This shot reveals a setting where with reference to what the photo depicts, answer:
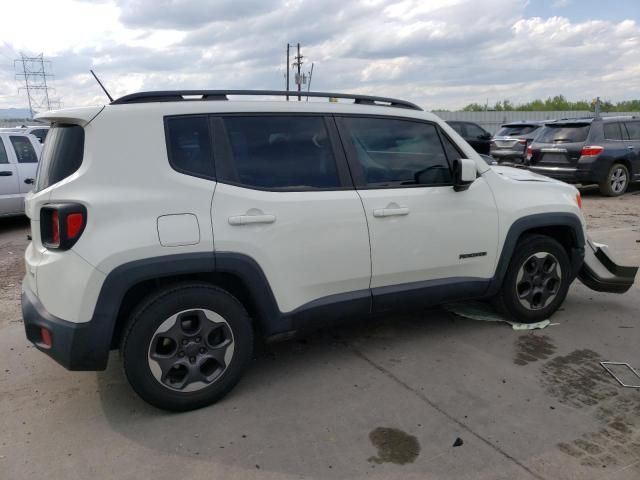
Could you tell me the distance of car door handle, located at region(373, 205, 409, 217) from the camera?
11.6 ft

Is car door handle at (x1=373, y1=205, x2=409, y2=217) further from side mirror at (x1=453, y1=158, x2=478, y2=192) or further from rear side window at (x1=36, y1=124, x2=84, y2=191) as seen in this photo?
rear side window at (x1=36, y1=124, x2=84, y2=191)

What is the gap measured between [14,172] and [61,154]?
7.17m

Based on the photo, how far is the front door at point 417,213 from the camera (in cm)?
361

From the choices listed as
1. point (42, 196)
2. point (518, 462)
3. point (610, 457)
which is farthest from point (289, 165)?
point (610, 457)

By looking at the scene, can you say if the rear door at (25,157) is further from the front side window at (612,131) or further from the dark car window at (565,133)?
the front side window at (612,131)

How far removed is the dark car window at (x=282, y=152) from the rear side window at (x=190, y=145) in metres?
0.15

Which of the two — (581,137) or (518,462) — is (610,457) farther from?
(581,137)

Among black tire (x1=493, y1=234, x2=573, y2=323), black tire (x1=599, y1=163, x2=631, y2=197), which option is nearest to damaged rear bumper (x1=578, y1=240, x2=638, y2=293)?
black tire (x1=493, y1=234, x2=573, y2=323)

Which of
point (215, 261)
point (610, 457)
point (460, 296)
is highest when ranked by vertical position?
point (215, 261)

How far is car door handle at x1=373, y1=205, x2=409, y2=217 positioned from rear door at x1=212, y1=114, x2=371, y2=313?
0.41 feet

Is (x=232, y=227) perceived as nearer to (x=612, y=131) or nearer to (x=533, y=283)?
(x=533, y=283)

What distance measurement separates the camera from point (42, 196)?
116 inches

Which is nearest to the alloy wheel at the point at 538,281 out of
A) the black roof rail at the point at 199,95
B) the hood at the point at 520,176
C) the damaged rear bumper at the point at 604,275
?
the damaged rear bumper at the point at 604,275

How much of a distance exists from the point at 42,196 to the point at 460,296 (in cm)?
286
